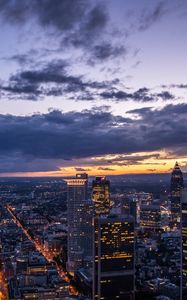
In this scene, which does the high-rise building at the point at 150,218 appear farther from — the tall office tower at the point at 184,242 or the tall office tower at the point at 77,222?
the tall office tower at the point at 184,242

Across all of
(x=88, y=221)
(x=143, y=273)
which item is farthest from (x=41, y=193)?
(x=143, y=273)

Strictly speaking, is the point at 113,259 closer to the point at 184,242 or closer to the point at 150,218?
the point at 184,242

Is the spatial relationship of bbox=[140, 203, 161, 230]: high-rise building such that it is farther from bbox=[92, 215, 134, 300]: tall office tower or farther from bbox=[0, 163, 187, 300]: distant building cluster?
bbox=[92, 215, 134, 300]: tall office tower

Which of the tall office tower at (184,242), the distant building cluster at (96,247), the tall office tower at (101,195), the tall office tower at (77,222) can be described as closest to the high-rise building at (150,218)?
the distant building cluster at (96,247)

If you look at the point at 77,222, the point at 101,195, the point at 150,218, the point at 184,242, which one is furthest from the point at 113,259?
the point at 150,218

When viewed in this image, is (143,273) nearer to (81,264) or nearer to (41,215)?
(81,264)

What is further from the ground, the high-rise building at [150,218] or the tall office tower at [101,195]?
the tall office tower at [101,195]
